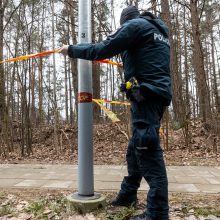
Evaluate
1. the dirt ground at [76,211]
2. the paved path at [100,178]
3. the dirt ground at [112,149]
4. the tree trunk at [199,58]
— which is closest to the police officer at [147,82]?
the dirt ground at [76,211]

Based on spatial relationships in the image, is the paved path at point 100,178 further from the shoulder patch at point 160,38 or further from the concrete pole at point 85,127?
the shoulder patch at point 160,38

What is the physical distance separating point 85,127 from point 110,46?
929 millimetres

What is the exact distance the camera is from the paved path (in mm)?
4145

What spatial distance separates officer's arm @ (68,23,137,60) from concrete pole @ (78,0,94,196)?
0.47 meters

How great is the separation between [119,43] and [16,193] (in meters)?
2.22

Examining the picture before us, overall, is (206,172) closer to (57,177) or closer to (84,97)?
(57,177)

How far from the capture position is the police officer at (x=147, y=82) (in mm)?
2750

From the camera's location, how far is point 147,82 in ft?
9.34

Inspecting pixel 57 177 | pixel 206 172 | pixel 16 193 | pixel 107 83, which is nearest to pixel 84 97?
pixel 16 193

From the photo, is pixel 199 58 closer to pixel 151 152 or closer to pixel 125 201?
pixel 125 201

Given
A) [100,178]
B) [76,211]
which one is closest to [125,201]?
[76,211]

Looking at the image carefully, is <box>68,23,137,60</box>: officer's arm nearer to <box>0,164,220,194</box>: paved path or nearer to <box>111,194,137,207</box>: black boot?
<box>111,194,137,207</box>: black boot

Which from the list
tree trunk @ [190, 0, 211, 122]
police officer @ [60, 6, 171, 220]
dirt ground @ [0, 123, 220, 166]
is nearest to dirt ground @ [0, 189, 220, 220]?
police officer @ [60, 6, 171, 220]

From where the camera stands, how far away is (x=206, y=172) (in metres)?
5.26
